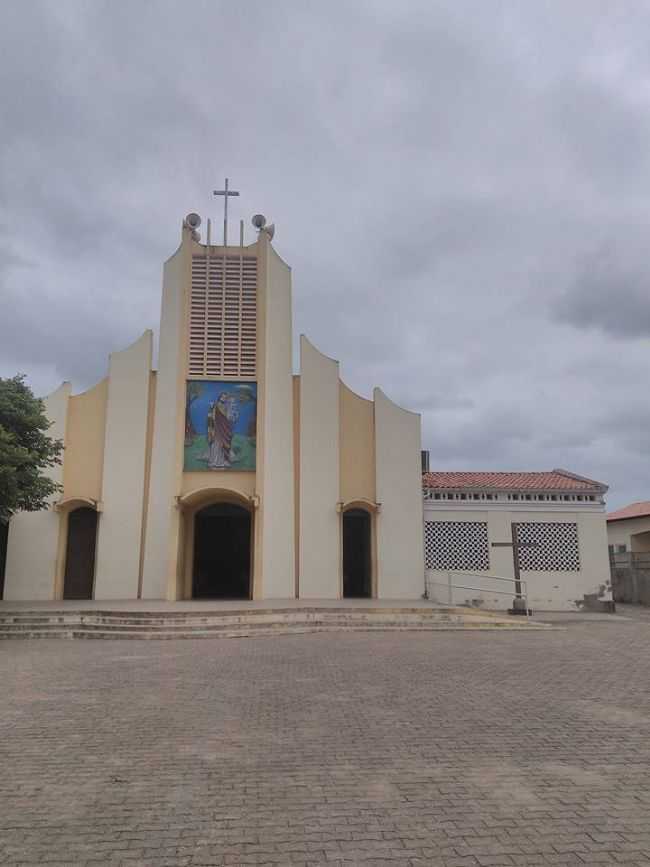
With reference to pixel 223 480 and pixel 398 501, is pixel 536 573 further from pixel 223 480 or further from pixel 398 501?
pixel 223 480

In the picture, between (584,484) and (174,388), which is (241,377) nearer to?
(174,388)

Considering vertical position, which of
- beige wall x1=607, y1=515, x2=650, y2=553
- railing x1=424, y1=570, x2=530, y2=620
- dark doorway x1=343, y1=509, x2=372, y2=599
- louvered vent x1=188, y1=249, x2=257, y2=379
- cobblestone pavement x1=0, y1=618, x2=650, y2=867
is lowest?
cobblestone pavement x1=0, y1=618, x2=650, y2=867

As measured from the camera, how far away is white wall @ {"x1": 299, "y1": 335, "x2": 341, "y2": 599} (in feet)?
57.9

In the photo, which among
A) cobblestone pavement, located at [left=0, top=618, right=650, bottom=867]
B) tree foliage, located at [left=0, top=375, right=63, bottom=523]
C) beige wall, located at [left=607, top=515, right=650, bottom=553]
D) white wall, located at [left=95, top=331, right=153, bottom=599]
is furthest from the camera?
beige wall, located at [left=607, top=515, right=650, bottom=553]

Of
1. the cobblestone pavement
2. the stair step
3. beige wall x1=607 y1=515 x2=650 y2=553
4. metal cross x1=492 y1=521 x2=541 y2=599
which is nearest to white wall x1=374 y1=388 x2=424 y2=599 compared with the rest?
metal cross x1=492 y1=521 x2=541 y2=599

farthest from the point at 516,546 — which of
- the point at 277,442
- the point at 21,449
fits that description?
the point at 21,449

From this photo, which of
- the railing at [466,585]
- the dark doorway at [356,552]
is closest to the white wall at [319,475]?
the dark doorway at [356,552]

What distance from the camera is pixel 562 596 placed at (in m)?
18.6

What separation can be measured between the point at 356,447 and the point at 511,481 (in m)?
4.98

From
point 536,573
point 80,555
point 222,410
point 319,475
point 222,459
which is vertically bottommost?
point 536,573

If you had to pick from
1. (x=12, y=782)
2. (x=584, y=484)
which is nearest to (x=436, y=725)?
(x=12, y=782)

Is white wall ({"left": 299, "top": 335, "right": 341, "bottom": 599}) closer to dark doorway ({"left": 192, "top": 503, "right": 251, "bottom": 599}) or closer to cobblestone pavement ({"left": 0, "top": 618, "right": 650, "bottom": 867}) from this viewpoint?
dark doorway ({"left": 192, "top": 503, "right": 251, "bottom": 599})

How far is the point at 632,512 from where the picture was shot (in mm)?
31359

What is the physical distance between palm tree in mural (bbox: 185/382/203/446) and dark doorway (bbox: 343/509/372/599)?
504cm
